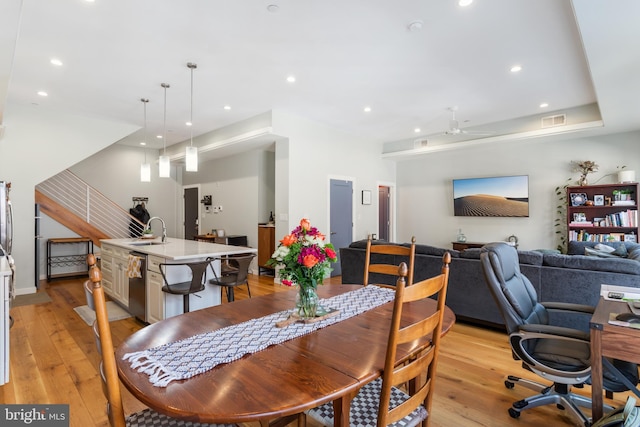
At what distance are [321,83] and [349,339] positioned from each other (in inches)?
146

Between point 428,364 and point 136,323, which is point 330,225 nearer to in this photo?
point 136,323

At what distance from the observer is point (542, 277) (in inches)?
126

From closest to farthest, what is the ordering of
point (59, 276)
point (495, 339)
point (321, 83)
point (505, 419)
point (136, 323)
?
1. point (505, 419)
2. point (495, 339)
3. point (136, 323)
4. point (321, 83)
5. point (59, 276)

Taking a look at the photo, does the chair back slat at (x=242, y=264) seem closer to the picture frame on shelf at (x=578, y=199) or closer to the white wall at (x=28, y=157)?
the white wall at (x=28, y=157)

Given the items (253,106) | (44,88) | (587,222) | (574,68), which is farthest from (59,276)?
(587,222)

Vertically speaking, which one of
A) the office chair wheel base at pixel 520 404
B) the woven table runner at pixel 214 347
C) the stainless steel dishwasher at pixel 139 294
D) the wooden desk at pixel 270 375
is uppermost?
the woven table runner at pixel 214 347

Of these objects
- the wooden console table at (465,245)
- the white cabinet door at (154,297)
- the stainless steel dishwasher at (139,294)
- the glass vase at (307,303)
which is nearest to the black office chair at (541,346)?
the glass vase at (307,303)

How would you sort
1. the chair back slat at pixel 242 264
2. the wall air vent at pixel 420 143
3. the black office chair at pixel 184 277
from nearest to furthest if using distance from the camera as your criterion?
the black office chair at pixel 184 277
the chair back slat at pixel 242 264
the wall air vent at pixel 420 143

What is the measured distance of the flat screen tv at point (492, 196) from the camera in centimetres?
636

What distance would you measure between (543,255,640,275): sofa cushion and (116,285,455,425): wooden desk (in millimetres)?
2262

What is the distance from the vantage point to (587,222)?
18.2ft

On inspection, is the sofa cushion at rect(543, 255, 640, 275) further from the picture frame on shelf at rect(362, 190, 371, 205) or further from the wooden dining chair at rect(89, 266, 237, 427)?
the picture frame on shelf at rect(362, 190, 371, 205)

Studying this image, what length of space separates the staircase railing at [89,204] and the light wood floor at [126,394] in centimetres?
356

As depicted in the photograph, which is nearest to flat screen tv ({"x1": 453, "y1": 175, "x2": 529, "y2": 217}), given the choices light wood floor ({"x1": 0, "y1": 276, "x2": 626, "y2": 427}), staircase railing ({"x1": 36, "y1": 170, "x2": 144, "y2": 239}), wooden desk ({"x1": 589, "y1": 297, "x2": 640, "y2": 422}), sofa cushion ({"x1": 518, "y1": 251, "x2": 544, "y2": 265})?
sofa cushion ({"x1": 518, "y1": 251, "x2": 544, "y2": 265})
